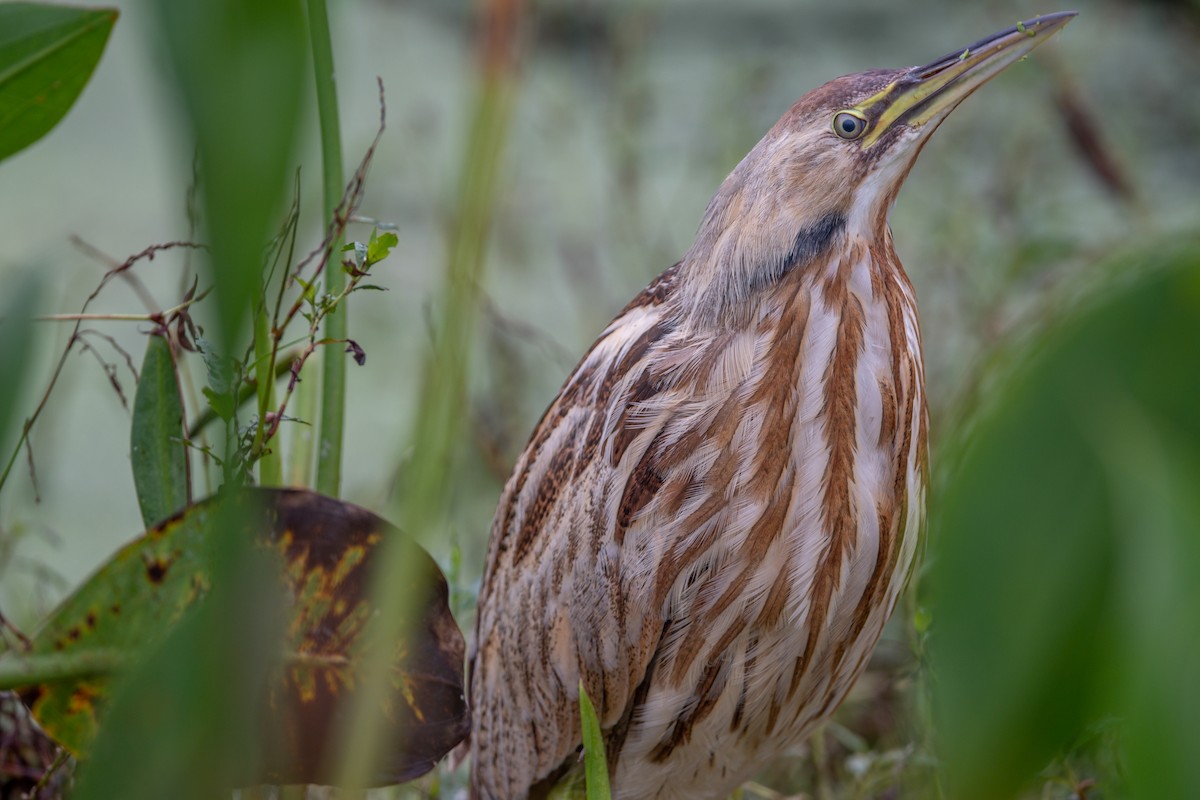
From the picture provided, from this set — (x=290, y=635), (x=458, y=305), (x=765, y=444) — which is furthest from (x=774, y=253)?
(x=458, y=305)

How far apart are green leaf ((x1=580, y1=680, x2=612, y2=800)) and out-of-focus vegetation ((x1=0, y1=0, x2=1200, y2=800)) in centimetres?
20

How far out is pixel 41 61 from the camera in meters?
0.74

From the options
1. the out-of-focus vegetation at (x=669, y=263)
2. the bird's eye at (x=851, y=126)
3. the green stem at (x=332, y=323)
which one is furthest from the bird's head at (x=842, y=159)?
the green stem at (x=332, y=323)

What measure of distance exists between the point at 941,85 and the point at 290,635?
557 millimetres

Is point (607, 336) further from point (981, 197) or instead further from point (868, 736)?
point (981, 197)

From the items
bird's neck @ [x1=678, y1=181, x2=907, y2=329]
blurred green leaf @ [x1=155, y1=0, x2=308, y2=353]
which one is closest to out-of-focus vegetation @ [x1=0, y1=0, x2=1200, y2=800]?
blurred green leaf @ [x1=155, y1=0, x2=308, y2=353]

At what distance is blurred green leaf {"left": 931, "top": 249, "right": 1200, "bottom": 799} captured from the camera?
339 millimetres

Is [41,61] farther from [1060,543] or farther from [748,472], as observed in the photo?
[1060,543]

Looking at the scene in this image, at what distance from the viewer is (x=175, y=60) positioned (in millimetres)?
343

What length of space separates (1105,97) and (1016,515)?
3.01 meters

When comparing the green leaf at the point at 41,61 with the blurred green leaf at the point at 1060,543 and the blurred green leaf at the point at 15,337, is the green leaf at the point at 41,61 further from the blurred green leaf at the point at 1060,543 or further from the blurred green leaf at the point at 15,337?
the blurred green leaf at the point at 1060,543

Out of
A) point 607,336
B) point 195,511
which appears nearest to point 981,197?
point 607,336

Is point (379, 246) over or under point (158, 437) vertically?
over

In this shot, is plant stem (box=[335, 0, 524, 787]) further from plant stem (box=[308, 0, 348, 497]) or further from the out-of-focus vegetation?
plant stem (box=[308, 0, 348, 497])
